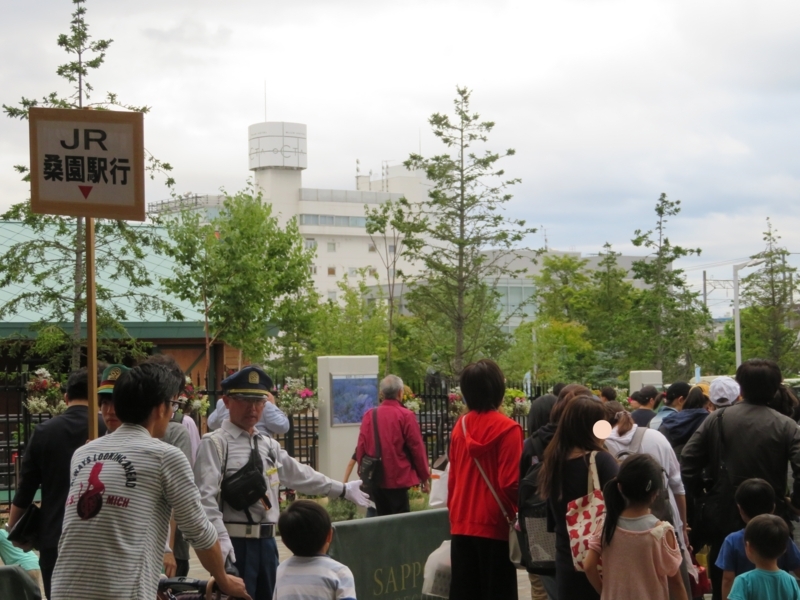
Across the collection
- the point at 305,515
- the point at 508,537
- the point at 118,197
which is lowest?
the point at 508,537

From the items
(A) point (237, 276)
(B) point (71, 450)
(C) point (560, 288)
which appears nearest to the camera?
(B) point (71, 450)

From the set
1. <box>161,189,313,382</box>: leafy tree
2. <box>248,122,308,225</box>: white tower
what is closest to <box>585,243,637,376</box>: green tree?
<box>161,189,313,382</box>: leafy tree

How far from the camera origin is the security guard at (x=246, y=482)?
18.7 ft

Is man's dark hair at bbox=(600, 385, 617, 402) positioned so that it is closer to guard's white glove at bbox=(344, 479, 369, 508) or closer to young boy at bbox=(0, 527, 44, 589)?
guard's white glove at bbox=(344, 479, 369, 508)

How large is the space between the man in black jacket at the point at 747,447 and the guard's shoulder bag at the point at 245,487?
2996 mm

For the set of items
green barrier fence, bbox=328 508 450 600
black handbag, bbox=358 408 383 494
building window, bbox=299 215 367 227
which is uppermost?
building window, bbox=299 215 367 227

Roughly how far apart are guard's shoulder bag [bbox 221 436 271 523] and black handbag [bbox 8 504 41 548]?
3.44ft

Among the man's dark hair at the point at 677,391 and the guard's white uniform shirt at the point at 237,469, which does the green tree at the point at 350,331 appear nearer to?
the man's dark hair at the point at 677,391

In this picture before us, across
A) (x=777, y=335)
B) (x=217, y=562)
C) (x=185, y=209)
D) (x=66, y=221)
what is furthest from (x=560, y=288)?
(x=217, y=562)

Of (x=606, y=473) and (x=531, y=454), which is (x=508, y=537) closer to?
(x=531, y=454)

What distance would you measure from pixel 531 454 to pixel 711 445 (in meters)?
1.58

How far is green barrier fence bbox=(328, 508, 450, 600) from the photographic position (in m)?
7.55

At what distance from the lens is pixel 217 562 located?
412 centimetres

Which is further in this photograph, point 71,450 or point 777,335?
point 777,335
